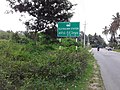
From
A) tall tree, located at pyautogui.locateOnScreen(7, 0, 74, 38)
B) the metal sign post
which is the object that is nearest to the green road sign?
the metal sign post

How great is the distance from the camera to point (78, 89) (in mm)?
12062

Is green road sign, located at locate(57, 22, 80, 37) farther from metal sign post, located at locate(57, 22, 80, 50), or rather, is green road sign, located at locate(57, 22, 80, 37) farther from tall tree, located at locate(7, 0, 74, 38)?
tall tree, located at locate(7, 0, 74, 38)

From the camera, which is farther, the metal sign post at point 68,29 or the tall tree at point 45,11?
the tall tree at point 45,11

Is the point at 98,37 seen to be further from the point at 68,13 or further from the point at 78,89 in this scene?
the point at 78,89

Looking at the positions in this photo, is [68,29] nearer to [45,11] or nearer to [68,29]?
[68,29]

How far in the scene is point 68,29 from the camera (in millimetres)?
27938

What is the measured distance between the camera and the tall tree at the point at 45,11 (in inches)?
1323

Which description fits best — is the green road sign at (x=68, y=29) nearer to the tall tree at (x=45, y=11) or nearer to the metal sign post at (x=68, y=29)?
the metal sign post at (x=68, y=29)

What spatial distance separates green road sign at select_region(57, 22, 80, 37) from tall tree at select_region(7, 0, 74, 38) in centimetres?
578

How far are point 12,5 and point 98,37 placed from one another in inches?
5245

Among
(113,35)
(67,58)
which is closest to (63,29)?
(67,58)

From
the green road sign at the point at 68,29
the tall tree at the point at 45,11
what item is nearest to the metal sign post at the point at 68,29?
the green road sign at the point at 68,29

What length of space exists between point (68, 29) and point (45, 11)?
6927 millimetres

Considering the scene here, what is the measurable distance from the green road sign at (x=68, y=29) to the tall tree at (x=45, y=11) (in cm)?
578
